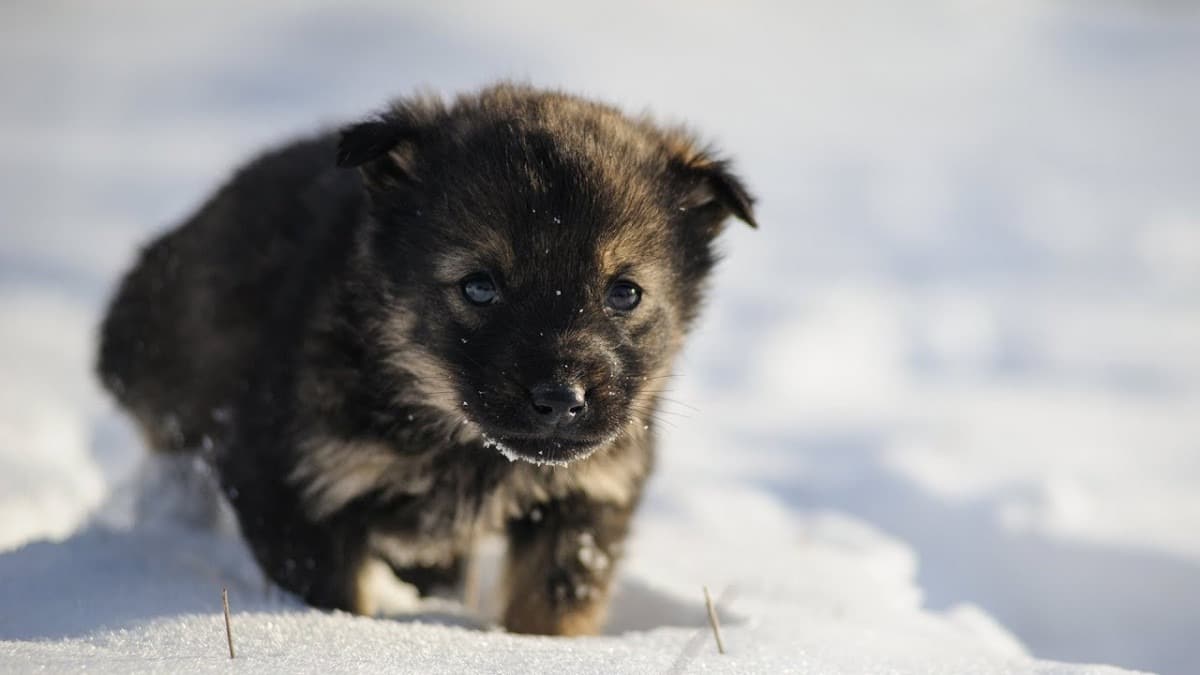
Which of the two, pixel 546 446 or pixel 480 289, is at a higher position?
pixel 480 289

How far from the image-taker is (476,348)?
9.01 ft

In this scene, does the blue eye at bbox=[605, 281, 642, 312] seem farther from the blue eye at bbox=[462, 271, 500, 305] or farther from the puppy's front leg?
the puppy's front leg

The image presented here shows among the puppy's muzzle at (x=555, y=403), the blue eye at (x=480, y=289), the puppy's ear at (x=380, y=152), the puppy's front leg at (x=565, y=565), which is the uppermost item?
the puppy's ear at (x=380, y=152)

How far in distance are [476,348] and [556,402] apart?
321mm

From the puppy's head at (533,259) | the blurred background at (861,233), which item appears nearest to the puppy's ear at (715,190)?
the puppy's head at (533,259)

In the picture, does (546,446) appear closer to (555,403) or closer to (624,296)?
(555,403)

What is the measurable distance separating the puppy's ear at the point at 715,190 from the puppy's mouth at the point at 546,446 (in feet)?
2.79

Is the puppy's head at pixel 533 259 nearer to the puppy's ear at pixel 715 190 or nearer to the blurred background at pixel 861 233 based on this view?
the puppy's ear at pixel 715 190

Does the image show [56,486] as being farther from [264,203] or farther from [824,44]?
[824,44]

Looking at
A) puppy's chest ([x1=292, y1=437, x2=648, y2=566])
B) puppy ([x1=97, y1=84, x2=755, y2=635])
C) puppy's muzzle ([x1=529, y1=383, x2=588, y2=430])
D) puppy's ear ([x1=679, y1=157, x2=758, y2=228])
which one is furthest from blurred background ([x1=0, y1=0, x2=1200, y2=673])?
puppy's muzzle ([x1=529, y1=383, x2=588, y2=430])

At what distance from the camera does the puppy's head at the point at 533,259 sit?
265 centimetres

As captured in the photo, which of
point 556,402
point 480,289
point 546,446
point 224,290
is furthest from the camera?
point 224,290

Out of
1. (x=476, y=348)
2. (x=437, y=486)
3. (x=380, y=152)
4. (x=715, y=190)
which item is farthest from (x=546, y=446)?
(x=715, y=190)

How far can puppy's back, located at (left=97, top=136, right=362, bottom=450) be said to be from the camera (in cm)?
339
